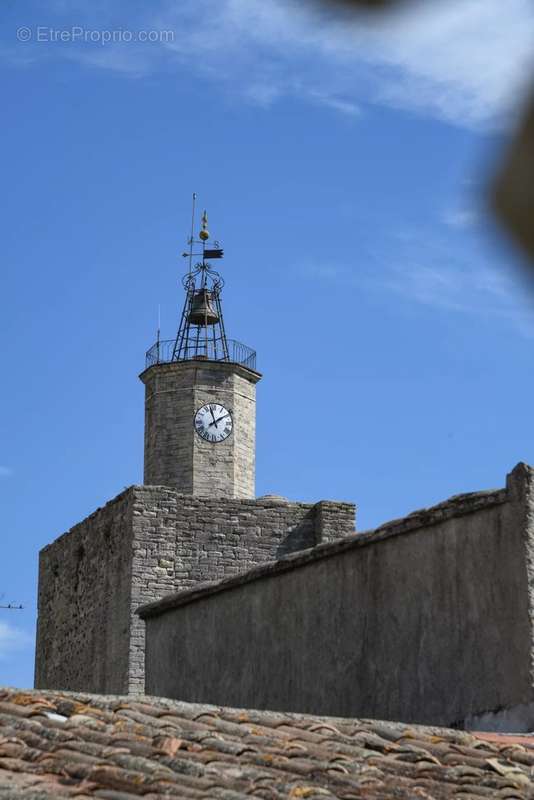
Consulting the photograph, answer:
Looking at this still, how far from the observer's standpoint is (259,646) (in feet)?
31.3

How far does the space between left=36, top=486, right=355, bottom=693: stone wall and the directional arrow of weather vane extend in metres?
21.4

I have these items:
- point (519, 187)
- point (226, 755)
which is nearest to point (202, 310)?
point (226, 755)

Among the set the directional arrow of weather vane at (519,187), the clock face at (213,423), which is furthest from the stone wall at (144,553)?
the directional arrow of weather vane at (519,187)

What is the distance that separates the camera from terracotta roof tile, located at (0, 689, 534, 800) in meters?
4.34

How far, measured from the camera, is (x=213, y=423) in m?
36.7

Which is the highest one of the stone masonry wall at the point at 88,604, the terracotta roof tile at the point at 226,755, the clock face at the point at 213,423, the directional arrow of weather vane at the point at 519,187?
the clock face at the point at 213,423

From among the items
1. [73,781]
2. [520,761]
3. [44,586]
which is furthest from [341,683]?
[44,586]

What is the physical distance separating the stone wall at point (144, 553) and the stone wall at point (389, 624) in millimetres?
11725

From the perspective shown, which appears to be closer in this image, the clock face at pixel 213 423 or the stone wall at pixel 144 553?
the stone wall at pixel 144 553

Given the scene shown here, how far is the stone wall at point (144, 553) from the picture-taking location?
2200cm

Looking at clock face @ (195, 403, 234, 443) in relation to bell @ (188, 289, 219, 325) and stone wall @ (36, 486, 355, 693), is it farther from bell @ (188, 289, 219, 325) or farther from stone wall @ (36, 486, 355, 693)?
stone wall @ (36, 486, 355, 693)

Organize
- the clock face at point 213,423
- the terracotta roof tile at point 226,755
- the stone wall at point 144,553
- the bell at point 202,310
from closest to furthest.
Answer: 1. the terracotta roof tile at point 226,755
2. the stone wall at point 144,553
3. the clock face at point 213,423
4. the bell at point 202,310

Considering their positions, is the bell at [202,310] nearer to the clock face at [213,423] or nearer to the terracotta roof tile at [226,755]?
the clock face at [213,423]

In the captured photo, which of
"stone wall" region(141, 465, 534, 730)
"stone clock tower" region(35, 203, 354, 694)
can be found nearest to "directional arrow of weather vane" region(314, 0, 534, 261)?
"stone wall" region(141, 465, 534, 730)
